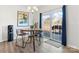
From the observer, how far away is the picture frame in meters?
2.81

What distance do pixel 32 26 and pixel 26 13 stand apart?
0.33 m

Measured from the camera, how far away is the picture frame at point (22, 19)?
281 cm

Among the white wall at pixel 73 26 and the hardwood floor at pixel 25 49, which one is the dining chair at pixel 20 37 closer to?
the hardwood floor at pixel 25 49

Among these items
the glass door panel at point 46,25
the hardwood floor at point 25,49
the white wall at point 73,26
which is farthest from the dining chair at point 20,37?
the white wall at point 73,26

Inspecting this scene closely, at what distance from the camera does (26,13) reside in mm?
2869

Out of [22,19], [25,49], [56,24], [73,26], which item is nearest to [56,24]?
[56,24]

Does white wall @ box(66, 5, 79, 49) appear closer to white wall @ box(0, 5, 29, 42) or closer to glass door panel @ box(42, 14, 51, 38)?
glass door panel @ box(42, 14, 51, 38)

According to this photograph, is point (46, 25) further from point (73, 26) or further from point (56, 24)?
point (73, 26)

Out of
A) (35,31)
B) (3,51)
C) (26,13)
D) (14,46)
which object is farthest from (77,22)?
(3,51)

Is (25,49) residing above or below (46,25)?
below

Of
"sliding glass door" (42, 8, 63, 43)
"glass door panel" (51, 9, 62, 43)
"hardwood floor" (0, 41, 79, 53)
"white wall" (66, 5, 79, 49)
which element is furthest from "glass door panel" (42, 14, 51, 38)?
"white wall" (66, 5, 79, 49)

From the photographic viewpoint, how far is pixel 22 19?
2.88m

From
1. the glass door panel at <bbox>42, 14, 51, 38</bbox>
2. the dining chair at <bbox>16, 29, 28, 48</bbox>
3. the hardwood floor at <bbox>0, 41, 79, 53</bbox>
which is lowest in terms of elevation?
the hardwood floor at <bbox>0, 41, 79, 53</bbox>
